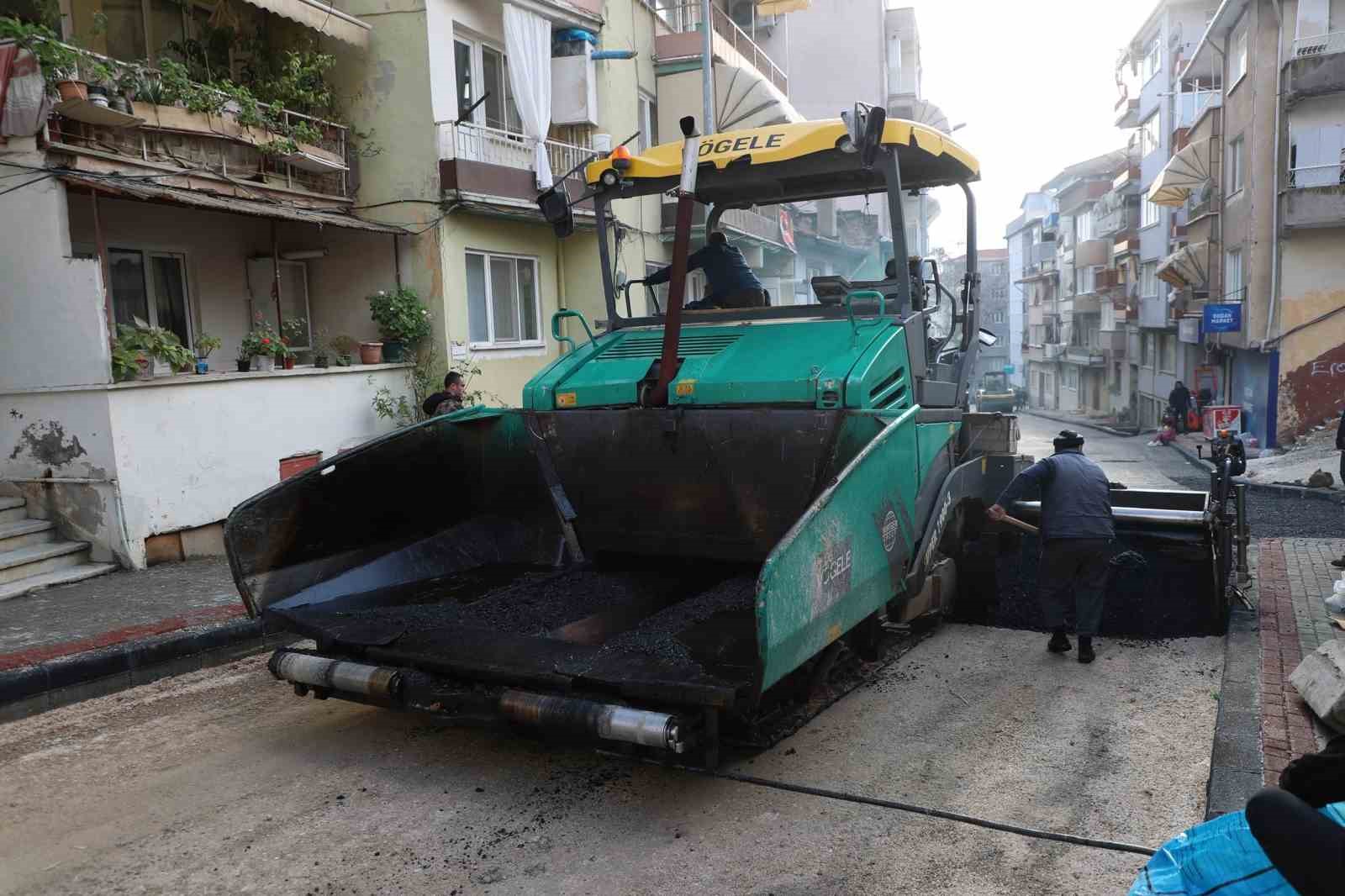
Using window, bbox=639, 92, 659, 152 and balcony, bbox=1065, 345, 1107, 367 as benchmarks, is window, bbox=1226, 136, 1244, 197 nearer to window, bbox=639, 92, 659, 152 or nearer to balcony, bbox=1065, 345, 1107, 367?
window, bbox=639, 92, 659, 152

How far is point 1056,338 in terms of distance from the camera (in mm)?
50438

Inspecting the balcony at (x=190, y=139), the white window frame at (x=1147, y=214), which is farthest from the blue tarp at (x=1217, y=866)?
the white window frame at (x=1147, y=214)

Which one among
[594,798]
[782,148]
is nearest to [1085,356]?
[782,148]

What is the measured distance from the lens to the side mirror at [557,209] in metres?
5.88

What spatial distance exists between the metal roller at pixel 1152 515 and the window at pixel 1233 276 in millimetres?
18506

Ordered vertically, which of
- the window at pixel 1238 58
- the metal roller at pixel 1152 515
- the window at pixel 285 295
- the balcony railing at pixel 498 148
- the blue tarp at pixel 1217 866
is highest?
the window at pixel 1238 58

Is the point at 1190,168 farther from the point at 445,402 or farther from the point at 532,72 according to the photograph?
the point at 445,402

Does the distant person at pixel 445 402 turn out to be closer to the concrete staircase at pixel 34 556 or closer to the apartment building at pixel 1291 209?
the concrete staircase at pixel 34 556

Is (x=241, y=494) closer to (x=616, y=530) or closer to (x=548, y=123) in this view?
(x=616, y=530)

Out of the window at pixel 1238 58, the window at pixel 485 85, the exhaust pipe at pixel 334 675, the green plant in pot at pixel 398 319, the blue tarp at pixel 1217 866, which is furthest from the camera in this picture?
the window at pixel 1238 58

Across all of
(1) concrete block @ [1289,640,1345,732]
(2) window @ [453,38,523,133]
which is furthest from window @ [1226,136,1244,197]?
(1) concrete block @ [1289,640,1345,732]

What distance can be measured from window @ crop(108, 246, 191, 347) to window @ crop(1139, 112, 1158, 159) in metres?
30.9

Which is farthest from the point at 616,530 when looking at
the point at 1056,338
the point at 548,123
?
the point at 1056,338

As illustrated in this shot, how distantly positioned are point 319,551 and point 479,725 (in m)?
1.67
